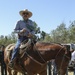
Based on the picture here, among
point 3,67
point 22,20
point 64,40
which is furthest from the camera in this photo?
point 64,40

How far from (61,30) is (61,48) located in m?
49.4

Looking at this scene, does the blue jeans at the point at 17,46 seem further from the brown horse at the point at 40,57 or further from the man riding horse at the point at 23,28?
the brown horse at the point at 40,57

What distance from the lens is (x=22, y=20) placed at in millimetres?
9531

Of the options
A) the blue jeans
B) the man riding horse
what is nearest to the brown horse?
the blue jeans

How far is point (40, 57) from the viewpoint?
8.58m

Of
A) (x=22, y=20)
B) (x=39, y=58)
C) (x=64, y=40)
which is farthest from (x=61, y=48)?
(x=64, y=40)

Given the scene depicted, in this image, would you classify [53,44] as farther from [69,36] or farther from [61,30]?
[61,30]

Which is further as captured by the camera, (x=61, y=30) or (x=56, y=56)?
(x=61, y=30)

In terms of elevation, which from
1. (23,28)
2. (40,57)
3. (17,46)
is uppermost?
(23,28)

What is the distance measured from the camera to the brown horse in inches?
311

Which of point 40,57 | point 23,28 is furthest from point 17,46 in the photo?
point 40,57

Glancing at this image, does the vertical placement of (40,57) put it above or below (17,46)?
below

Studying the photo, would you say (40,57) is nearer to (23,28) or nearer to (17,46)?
Result: (17,46)

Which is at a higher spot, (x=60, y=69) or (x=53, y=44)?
(x=53, y=44)
